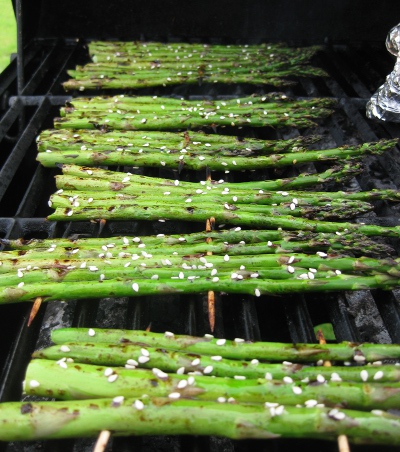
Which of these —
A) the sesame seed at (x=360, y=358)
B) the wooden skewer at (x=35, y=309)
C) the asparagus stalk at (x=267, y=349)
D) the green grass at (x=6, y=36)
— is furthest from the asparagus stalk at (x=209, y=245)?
the green grass at (x=6, y=36)

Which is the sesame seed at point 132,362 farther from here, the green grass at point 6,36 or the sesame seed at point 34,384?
the green grass at point 6,36

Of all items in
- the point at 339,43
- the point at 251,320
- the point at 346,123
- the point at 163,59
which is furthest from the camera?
the point at 339,43

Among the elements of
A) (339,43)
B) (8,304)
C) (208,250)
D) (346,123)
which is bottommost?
(8,304)

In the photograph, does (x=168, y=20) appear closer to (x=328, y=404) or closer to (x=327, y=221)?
(x=327, y=221)

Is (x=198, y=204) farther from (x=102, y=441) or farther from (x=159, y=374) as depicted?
(x=102, y=441)

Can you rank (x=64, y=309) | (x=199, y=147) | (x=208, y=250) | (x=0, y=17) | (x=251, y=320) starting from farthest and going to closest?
(x=0, y=17) < (x=199, y=147) < (x=64, y=309) < (x=208, y=250) < (x=251, y=320)

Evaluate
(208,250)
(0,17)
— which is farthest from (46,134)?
(0,17)
